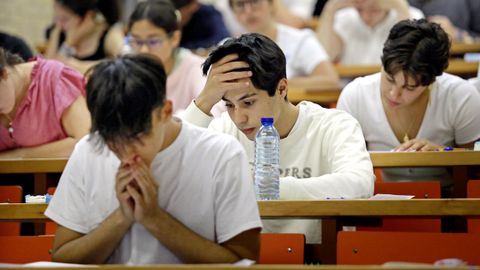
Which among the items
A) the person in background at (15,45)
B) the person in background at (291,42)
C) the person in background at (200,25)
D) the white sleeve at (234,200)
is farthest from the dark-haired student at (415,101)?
the person in background at (200,25)

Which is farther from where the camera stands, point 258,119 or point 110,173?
point 258,119

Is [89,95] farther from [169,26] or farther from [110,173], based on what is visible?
[169,26]

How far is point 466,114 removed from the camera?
4.05 meters

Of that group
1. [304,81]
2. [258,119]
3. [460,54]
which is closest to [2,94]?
[258,119]

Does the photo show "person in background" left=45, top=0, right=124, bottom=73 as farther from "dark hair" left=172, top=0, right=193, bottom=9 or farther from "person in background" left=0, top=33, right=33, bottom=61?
"person in background" left=0, top=33, right=33, bottom=61

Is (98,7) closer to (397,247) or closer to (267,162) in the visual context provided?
(267,162)

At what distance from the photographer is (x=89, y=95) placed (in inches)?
91.6

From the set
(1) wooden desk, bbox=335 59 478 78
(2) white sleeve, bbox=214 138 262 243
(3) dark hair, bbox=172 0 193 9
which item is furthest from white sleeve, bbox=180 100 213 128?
(3) dark hair, bbox=172 0 193 9

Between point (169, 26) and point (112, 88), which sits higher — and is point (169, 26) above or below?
above

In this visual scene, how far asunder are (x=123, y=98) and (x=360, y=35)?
391cm

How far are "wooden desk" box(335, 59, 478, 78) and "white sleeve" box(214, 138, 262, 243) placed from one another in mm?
3080

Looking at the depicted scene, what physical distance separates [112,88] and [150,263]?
46 centimetres

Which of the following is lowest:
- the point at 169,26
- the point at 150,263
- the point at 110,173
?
the point at 150,263

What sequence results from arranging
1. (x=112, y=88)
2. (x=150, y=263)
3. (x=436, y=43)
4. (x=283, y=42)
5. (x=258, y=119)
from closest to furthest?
(x=112, y=88)
(x=150, y=263)
(x=258, y=119)
(x=436, y=43)
(x=283, y=42)
